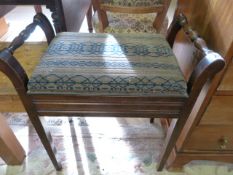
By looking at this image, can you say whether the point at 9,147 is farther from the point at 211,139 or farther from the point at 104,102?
the point at 211,139

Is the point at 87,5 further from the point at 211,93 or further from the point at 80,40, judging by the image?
the point at 211,93

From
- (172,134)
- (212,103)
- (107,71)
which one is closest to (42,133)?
(107,71)

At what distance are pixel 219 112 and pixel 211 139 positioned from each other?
0.19 metres

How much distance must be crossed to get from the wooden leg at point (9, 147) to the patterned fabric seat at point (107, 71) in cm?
40

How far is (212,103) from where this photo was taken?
0.75 m

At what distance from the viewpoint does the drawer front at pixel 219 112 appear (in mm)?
737

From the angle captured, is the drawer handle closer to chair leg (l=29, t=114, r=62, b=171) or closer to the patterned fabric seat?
the patterned fabric seat

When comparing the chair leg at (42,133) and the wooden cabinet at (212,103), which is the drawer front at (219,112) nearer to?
the wooden cabinet at (212,103)

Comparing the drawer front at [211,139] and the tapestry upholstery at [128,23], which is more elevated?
the tapestry upholstery at [128,23]

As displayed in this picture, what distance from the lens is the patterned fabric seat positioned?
633 mm

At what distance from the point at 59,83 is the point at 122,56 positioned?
0.24 meters

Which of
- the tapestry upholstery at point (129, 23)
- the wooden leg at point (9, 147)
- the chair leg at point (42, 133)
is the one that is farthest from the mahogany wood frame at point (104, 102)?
the tapestry upholstery at point (129, 23)

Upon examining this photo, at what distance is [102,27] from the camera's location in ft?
3.93

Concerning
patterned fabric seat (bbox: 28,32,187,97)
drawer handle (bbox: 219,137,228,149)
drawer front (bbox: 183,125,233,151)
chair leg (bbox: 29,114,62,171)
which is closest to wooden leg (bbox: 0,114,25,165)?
chair leg (bbox: 29,114,62,171)
